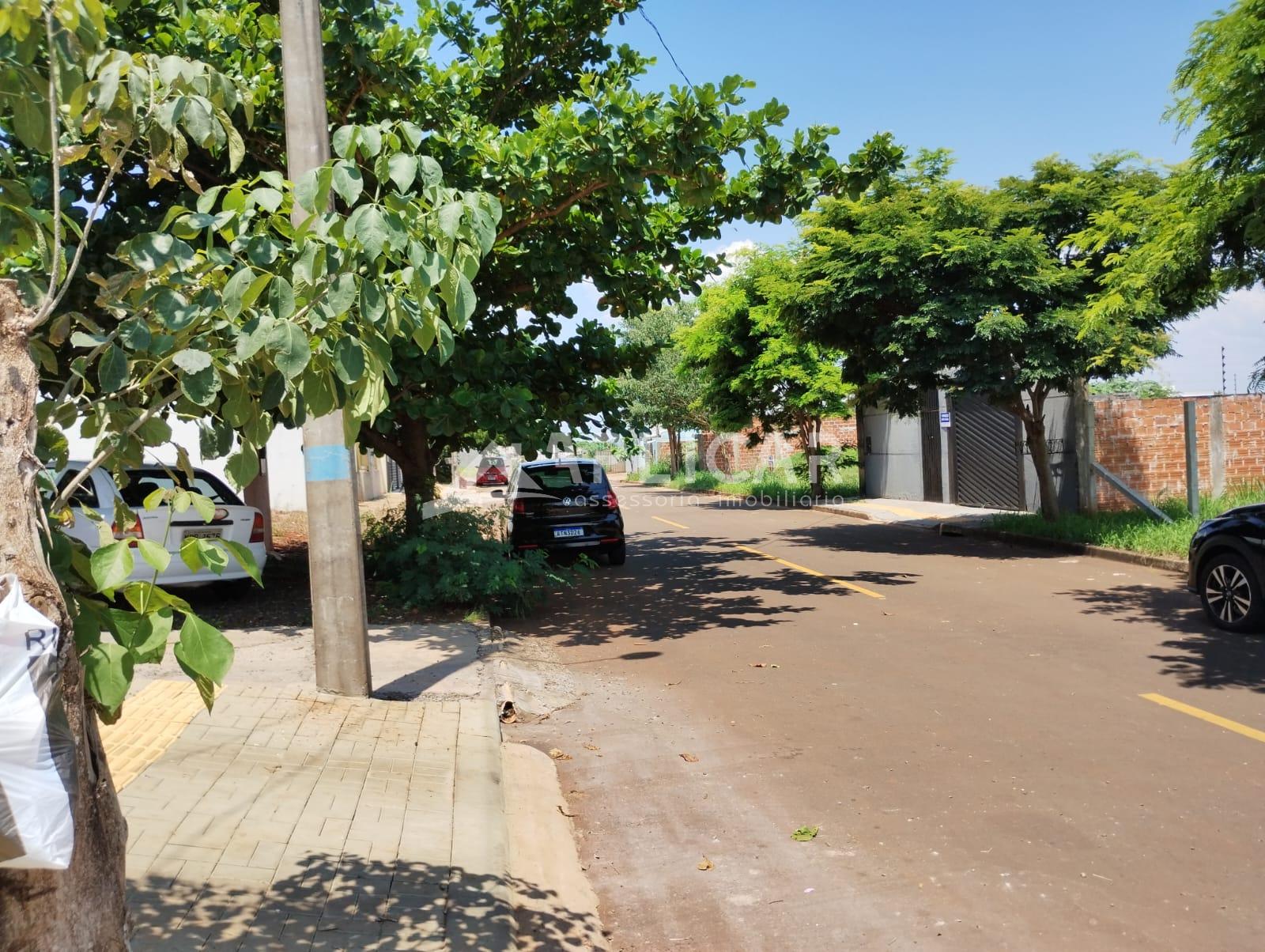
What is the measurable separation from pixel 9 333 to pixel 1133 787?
5306 mm

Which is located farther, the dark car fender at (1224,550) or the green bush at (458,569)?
the green bush at (458,569)

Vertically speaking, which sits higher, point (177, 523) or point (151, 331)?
point (151, 331)

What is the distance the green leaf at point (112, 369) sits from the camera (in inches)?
87.7

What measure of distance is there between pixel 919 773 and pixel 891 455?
22635 millimetres

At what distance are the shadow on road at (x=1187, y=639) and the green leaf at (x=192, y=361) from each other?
7.06 meters

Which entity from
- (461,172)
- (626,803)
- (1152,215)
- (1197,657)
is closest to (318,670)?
(626,803)

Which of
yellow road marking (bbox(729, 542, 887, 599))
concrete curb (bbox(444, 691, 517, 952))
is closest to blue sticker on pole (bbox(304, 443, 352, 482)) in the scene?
concrete curb (bbox(444, 691, 517, 952))

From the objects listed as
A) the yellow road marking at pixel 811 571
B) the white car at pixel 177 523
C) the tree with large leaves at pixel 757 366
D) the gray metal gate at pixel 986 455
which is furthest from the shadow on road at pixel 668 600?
the tree with large leaves at pixel 757 366

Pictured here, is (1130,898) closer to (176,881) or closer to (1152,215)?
(176,881)

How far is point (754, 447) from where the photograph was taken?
4009 cm

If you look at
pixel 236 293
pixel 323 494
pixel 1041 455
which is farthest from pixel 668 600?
pixel 236 293

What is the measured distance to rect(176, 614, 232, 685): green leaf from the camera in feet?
6.69

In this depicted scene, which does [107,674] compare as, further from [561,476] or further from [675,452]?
[675,452]

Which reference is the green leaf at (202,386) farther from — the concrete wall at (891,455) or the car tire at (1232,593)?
the concrete wall at (891,455)
